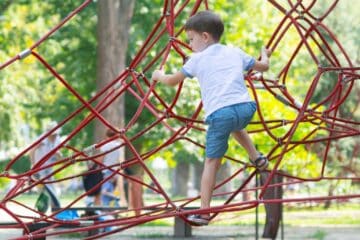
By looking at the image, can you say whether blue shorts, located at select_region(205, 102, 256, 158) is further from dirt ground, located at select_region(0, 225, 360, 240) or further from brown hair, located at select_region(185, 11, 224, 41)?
dirt ground, located at select_region(0, 225, 360, 240)

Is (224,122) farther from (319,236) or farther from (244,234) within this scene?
(244,234)

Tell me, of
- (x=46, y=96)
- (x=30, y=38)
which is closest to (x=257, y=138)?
(x=30, y=38)

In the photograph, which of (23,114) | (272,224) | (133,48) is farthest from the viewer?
(23,114)

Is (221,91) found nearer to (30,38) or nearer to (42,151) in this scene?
(42,151)

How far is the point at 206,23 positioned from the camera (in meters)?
5.68

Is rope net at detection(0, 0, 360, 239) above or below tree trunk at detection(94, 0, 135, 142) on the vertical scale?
below

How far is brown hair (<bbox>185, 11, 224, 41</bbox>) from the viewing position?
Result: 5668 millimetres

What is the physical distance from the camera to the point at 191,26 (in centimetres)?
571

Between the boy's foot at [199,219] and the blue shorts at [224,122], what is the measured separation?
13.2 inches

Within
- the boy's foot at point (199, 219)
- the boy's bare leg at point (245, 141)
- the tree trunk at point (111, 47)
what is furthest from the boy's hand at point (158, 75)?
the tree trunk at point (111, 47)

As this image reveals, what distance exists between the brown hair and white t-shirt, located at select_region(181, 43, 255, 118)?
107 millimetres

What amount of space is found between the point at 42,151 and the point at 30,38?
11576 mm

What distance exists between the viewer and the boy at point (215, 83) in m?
5.75

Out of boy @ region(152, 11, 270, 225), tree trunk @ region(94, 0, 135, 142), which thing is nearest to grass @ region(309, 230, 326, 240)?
tree trunk @ region(94, 0, 135, 142)
